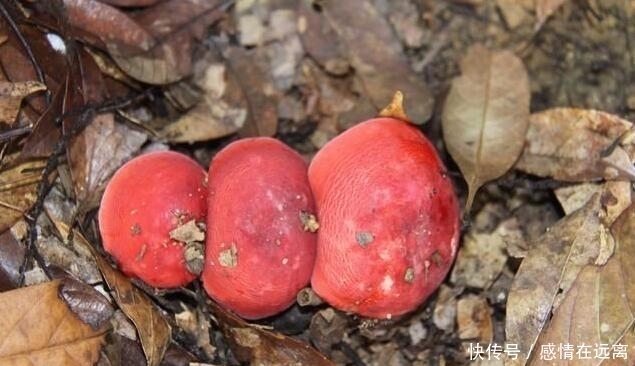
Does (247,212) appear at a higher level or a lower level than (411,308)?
higher

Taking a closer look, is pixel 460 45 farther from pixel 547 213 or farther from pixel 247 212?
pixel 247 212

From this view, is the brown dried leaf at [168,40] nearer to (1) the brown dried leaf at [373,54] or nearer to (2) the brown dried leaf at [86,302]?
(1) the brown dried leaf at [373,54]

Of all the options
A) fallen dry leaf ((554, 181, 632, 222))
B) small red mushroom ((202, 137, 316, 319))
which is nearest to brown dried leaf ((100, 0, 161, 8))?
small red mushroom ((202, 137, 316, 319))

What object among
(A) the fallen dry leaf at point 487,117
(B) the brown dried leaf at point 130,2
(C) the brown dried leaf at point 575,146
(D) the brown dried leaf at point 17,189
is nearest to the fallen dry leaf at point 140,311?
(D) the brown dried leaf at point 17,189

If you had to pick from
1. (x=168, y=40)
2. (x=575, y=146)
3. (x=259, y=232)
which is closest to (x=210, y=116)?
(x=168, y=40)

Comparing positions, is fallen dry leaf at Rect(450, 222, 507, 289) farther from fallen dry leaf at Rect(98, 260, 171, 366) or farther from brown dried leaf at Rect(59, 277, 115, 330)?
brown dried leaf at Rect(59, 277, 115, 330)

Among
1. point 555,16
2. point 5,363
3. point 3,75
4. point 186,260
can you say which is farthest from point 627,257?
point 3,75
